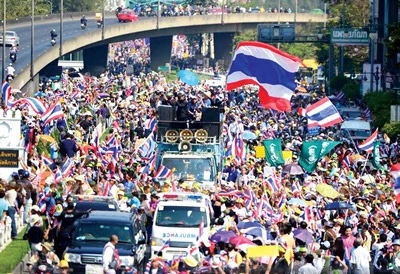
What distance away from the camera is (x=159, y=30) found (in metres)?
131

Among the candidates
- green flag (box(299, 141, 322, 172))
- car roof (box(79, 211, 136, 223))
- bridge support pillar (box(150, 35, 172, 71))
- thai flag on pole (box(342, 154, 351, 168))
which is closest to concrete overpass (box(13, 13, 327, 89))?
bridge support pillar (box(150, 35, 172, 71))

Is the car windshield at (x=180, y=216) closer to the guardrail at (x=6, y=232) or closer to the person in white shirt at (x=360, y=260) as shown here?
the guardrail at (x=6, y=232)

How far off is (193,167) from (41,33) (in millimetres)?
73202

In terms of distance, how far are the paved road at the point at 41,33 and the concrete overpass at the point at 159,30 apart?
2.99 feet

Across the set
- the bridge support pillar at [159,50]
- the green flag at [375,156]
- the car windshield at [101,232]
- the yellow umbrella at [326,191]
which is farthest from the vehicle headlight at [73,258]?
the bridge support pillar at [159,50]

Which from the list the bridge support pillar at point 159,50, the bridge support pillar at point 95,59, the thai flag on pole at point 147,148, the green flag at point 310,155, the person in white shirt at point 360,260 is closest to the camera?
the person in white shirt at point 360,260

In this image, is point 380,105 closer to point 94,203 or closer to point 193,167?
point 193,167

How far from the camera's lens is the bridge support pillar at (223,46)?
16475 cm

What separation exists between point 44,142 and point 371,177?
11.4 meters

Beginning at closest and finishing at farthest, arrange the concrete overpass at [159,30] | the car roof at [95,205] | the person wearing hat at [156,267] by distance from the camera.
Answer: the person wearing hat at [156,267] < the car roof at [95,205] < the concrete overpass at [159,30]

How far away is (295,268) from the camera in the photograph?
22.7 meters

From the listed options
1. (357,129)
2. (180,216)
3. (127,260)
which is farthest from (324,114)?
(127,260)

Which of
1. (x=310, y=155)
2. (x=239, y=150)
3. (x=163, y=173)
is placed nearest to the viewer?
(x=163, y=173)

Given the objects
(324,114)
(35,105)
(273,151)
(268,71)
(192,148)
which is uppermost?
(268,71)
